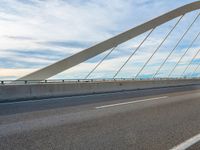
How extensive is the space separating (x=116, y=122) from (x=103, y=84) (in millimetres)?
11694

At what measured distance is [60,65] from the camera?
18156mm

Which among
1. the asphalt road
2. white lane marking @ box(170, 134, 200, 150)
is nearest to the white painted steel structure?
the asphalt road

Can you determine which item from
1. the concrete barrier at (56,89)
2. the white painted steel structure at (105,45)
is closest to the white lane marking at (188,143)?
the concrete barrier at (56,89)

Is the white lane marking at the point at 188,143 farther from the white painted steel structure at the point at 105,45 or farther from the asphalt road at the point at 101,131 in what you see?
the white painted steel structure at the point at 105,45

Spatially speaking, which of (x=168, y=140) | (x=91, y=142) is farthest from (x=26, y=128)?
(x=168, y=140)

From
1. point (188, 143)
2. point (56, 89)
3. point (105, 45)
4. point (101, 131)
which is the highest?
point (105, 45)

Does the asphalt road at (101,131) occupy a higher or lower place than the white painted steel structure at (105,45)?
lower

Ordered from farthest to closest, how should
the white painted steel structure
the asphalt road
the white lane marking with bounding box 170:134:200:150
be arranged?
the white painted steel structure, the asphalt road, the white lane marking with bounding box 170:134:200:150

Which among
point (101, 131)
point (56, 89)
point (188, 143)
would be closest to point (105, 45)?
point (56, 89)

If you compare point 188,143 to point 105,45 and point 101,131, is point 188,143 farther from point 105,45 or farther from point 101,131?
point 105,45

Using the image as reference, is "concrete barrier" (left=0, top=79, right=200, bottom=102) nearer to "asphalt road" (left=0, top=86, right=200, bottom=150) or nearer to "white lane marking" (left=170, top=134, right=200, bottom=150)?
"asphalt road" (left=0, top=86, right=200, bottom=150)

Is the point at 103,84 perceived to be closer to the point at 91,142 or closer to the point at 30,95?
the point at 30,95

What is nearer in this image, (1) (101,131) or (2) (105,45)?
(1) (101,131)

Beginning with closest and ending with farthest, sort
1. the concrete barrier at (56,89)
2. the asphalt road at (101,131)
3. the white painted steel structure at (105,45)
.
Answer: the asphalt road at (101,131)
the concrete barrier at (56,89)
the white painted steel structure at (105,45)
